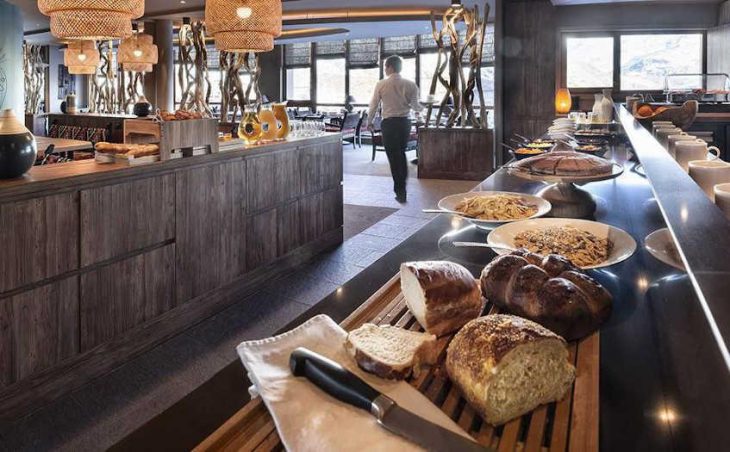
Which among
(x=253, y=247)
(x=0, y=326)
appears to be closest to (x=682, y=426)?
(x=0, y=326)

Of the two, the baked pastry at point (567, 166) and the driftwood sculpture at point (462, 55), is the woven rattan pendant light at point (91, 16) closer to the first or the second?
the baked pastry at point (567, 166)

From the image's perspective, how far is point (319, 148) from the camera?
4.74m

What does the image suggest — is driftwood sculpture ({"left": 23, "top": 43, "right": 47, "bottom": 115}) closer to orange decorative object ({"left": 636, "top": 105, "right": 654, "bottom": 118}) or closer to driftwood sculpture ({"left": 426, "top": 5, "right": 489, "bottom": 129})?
driftwood sculpture ({"left": 426, "top": 5, "right": 489, "bottom": 129})

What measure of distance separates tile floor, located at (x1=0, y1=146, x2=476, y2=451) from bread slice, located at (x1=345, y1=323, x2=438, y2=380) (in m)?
1.74

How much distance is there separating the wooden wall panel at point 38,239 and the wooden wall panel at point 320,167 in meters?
2.13

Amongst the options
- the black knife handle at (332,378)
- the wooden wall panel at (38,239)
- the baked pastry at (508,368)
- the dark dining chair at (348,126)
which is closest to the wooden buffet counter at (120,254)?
the wooden wall panel at (38,239)

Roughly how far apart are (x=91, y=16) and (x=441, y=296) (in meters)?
3.33

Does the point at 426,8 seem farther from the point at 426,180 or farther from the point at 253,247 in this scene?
the point at 253,247

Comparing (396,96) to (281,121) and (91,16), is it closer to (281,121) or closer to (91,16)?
(281,121)

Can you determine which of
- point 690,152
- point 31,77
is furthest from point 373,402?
point 31,77

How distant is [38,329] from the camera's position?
246 cm

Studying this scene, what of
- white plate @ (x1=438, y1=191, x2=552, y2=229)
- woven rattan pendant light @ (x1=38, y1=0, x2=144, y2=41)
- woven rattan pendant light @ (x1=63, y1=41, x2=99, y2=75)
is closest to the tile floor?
white plate @ (x1=438, y1=191, x2=552, y2=229)

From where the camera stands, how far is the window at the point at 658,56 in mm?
8773

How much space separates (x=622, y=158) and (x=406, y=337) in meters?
2.84
